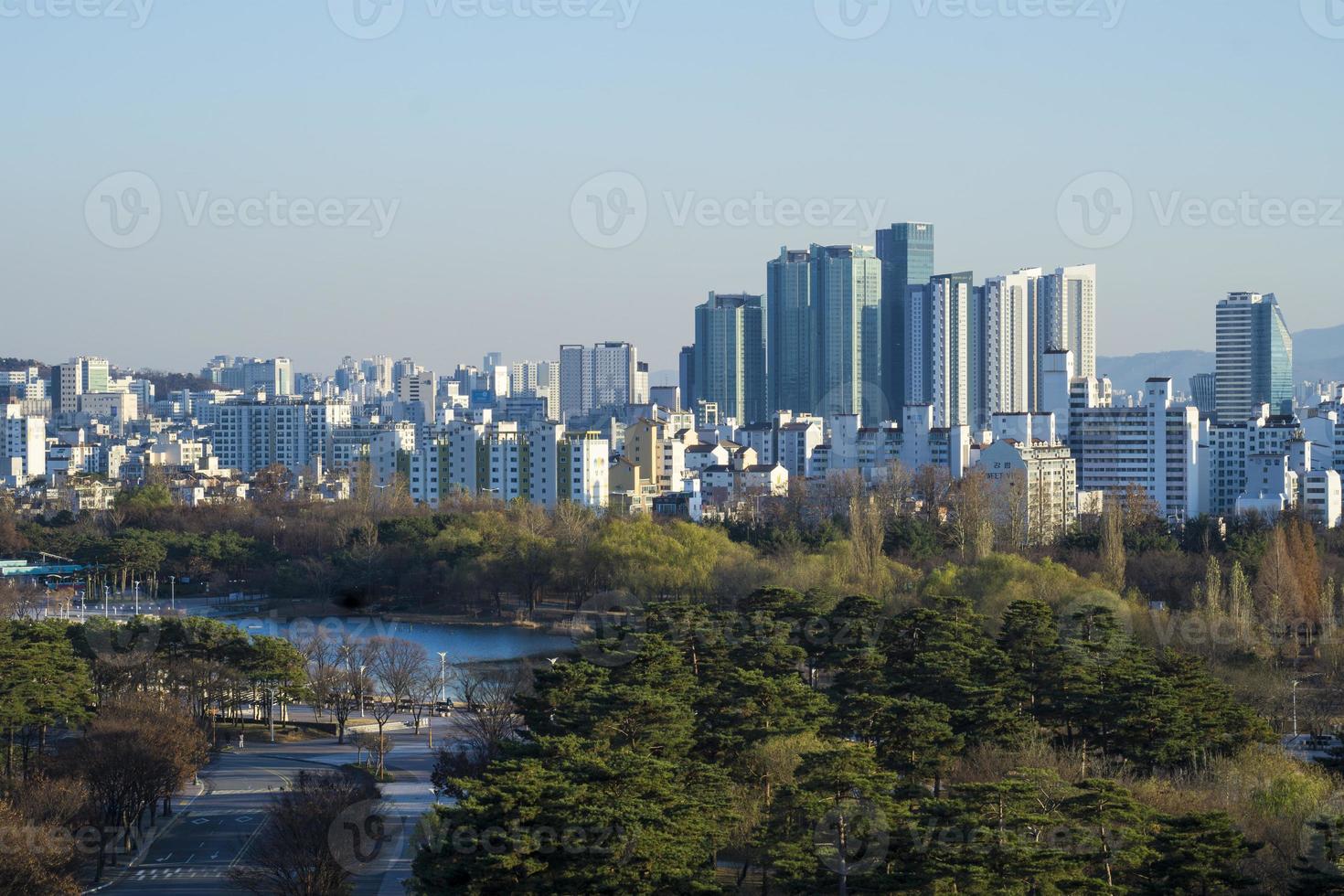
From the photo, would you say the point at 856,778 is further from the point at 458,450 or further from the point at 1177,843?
the point at 458,450

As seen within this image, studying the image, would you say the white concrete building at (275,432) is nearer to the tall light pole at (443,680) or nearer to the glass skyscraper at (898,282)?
the glass skyscraper at (898,282)

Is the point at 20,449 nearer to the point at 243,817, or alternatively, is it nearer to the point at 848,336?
the point at 848,336

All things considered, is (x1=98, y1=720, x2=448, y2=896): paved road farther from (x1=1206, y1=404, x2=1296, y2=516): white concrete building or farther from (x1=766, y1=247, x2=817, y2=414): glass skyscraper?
(x1=766, y1=247, x2=817, y2=414): glass skyscraper

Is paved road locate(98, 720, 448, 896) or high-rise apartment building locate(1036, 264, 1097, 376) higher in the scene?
high-rise apartment building locate(1036, 264, 1097, 376)

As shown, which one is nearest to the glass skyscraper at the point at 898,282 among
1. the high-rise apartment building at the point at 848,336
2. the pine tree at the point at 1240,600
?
the high-rise apartment building at the point at 848,336

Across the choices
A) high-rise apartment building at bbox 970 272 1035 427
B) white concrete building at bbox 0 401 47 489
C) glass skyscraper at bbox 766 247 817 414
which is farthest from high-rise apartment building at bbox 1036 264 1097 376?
white concrete building at bbox 0 401 47 489

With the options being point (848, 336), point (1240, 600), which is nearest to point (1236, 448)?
point (1240, 600)
